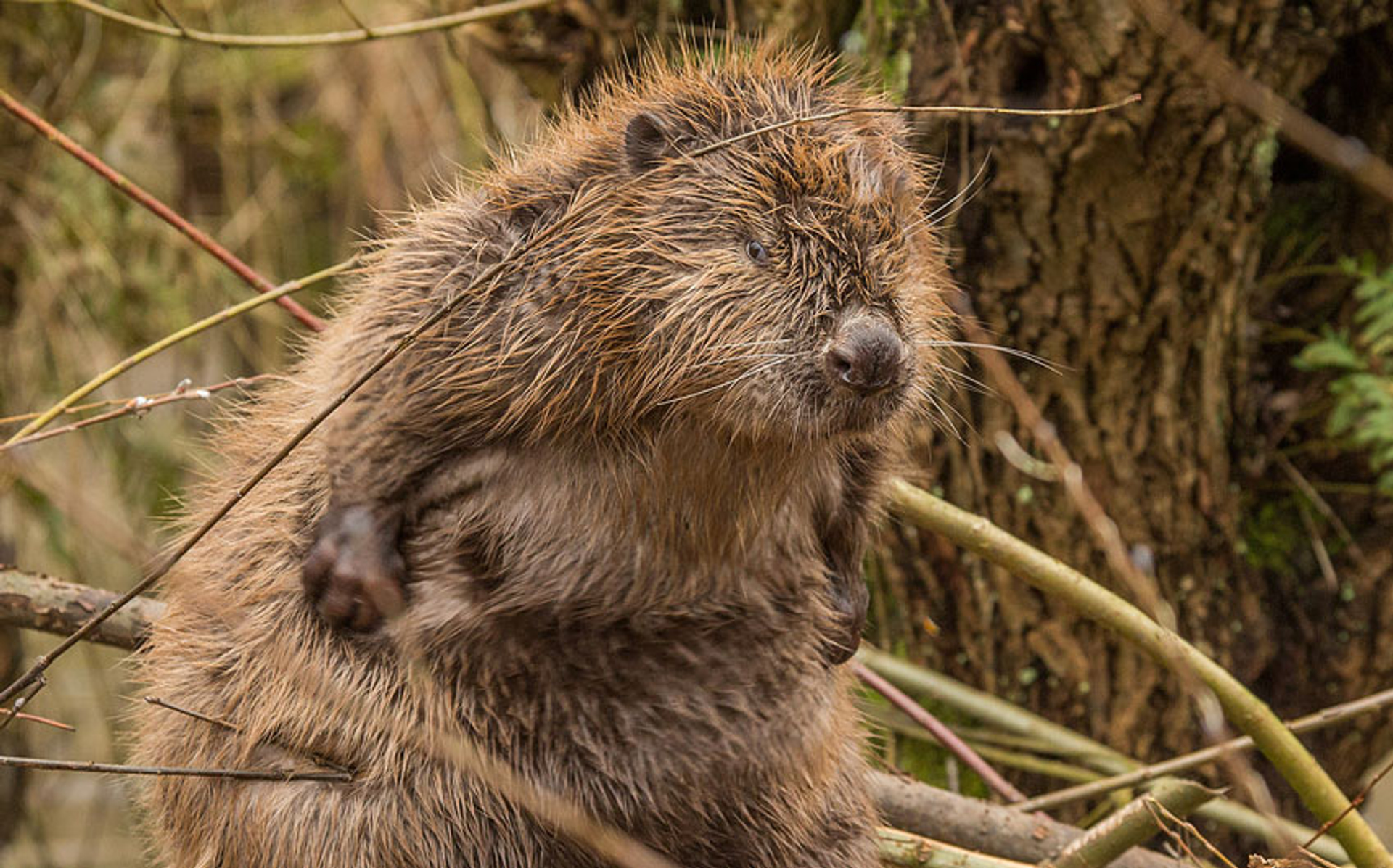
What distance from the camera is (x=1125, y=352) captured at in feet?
11.6

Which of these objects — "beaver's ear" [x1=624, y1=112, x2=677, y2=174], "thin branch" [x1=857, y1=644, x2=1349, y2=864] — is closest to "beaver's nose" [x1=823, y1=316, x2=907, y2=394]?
"beaver's ear" [x1=624, y1=112, x2=677, y2=174]

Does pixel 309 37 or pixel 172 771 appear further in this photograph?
pixel 309 37

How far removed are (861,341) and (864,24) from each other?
1584 millimetres

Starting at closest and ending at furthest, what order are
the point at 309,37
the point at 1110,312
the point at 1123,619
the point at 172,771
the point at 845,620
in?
the point at 172,771 → the point at 845,620 → the point at 1123,619 → the point at 309,37 → the point at 1110,312

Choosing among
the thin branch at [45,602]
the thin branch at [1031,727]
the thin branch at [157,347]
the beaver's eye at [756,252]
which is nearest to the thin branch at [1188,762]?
the thin branch at [1031,727]

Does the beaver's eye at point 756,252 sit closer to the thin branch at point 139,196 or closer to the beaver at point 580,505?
the beaver at point 580,505

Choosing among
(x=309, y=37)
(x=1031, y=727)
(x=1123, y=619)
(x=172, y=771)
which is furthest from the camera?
(x=1031, y=727)

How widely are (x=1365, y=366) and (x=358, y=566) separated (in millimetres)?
→ 2355

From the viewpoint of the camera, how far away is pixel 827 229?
7.63 feet

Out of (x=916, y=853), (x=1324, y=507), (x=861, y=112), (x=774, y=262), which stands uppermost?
(x=861, y=112)

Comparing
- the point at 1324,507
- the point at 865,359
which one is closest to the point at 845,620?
the point at 865,359

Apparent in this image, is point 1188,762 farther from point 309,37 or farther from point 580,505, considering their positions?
point 309,37

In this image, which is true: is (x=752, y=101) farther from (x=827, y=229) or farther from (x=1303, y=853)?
(x=1303, y=853)

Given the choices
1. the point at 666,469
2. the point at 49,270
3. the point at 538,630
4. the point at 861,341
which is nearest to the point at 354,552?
the point at 538,630
